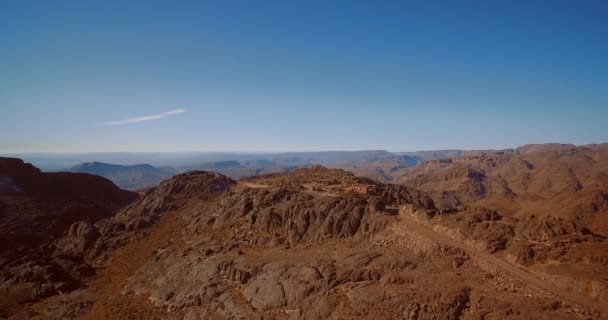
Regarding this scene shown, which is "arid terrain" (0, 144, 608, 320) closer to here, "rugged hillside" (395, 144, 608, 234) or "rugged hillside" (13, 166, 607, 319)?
"rugged hillside" (13, 166, 607, 319)

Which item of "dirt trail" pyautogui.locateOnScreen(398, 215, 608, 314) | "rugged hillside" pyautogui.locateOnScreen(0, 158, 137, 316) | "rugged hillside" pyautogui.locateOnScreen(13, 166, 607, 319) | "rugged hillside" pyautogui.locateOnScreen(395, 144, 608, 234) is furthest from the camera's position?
"rugged hillside" pyautogui.locateOnScreen(395, 144, 608, 234)

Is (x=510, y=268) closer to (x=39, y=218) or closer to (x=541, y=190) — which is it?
Answer: (x=39, y=218)

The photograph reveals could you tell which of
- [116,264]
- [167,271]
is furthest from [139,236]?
[167,271]

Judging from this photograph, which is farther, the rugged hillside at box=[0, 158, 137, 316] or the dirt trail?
the rugged hillside at box=[0, 158, 137, 316]

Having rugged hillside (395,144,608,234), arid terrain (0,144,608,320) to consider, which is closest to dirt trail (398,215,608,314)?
arid terrain (0,144,608,320)

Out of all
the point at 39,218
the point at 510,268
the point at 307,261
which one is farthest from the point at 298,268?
the point at 39,218
